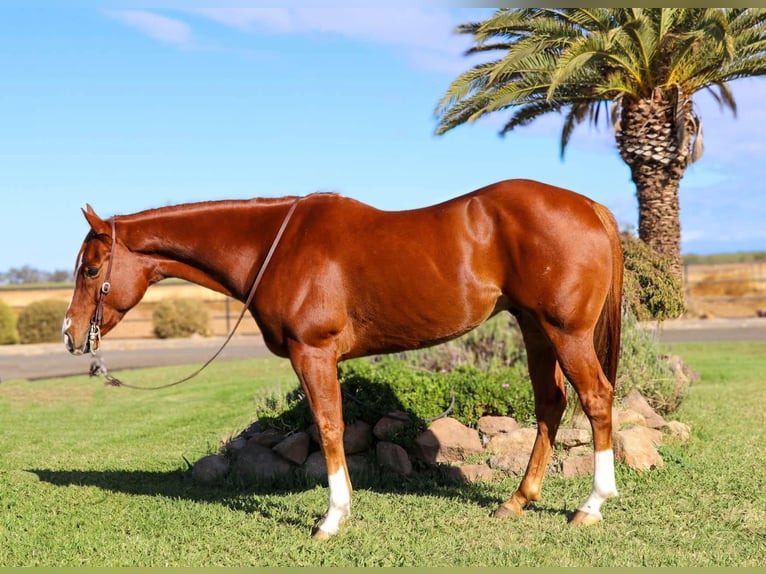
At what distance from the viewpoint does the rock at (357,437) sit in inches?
277

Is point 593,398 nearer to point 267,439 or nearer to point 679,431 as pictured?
point 679,431

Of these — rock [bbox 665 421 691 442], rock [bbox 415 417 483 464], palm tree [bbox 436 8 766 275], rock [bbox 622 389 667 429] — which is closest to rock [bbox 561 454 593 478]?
rock [bbox 415 417 483 464]

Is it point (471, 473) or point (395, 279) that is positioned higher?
point (395, 279)

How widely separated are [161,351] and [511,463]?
18.4 m

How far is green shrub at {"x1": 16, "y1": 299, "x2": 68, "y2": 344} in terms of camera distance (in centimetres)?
2767

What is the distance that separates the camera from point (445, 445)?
688 centimetres

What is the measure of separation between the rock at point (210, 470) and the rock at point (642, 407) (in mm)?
4229

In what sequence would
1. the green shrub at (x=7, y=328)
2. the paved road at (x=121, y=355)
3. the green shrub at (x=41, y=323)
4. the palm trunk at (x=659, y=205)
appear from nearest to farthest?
the palm trunk at (x=659, y=205) < the paved road at (x=121, y=355) < the green shrub at (x=41, y=323) < the green shrub at (x=7, y=328)

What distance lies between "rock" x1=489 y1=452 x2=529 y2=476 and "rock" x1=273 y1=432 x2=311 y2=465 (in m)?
1.70

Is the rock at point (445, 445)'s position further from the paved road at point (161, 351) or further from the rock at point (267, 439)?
the paved road at point (161, 351)

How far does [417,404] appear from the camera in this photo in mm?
7363

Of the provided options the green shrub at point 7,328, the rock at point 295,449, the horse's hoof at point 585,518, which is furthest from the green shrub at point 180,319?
the horse's hoof at point 585,518

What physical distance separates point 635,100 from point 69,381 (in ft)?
40.1

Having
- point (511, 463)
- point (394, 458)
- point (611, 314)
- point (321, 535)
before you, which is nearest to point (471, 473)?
point (511, 463)
